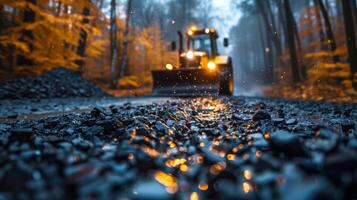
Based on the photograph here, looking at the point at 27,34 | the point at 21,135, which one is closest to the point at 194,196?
the point at 21,135

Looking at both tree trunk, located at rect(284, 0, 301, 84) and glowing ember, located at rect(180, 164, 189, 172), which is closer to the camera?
glowing ember, located at rect(180, 164, 189, 172)

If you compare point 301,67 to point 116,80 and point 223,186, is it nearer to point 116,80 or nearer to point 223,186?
point 116,80

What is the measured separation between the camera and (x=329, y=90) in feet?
34.6

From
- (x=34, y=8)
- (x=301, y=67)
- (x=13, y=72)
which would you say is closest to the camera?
(x=34, y=8)

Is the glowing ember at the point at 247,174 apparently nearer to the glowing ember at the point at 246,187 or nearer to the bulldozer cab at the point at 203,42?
the glowing ember at the point at 246,187

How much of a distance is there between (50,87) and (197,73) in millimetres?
5715

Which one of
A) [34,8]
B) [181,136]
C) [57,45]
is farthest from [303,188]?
[57,45]

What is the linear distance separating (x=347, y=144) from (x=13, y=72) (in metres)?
11.6

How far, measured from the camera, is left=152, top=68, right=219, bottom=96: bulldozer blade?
8.88m

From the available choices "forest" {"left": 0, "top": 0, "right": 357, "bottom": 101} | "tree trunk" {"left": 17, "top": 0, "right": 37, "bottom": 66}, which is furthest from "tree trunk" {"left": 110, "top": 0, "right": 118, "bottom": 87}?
"tree trunk" {"left": 17, "top": 0, "right": 37, "bottom": 66}

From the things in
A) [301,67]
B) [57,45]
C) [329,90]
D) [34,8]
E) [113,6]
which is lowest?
[329,90]

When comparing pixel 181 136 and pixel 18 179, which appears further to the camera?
pixel 181 136

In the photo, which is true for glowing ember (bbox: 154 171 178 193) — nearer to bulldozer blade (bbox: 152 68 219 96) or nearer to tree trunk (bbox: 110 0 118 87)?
bulldozer blade (bbox: 152 68 219 96)

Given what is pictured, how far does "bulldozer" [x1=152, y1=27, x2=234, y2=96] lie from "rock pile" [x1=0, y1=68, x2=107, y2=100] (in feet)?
10.7
